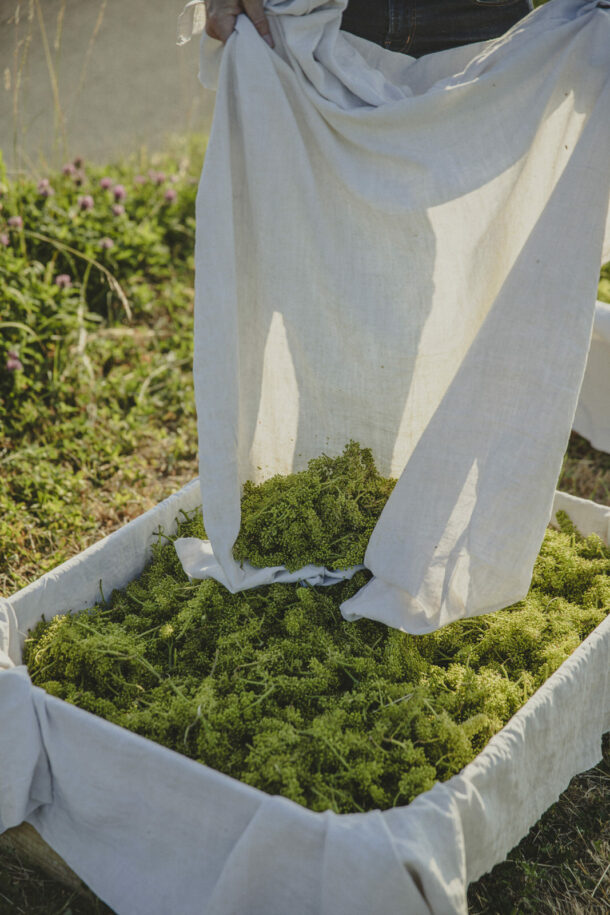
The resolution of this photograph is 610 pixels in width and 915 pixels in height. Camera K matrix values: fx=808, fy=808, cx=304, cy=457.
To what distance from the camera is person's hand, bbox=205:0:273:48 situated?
6.02 ft

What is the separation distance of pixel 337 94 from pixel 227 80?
0.83 feet

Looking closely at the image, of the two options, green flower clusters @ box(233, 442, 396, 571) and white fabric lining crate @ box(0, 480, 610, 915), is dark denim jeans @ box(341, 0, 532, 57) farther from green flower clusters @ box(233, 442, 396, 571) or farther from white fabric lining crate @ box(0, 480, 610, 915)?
white fabric lining crate @ box(0, 480, 610, 915)

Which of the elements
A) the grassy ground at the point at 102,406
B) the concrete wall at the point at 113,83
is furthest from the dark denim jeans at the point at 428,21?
the concrete wall at the point at 113,83

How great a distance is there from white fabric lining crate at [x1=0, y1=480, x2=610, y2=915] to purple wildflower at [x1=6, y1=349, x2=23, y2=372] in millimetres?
1415

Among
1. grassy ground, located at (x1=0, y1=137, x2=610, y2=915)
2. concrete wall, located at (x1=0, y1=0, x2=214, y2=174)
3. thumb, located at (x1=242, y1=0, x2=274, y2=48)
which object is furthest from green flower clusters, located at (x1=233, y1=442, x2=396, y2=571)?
concrete wall, located at (x1=0, y1=0, x2=214, y2=174)

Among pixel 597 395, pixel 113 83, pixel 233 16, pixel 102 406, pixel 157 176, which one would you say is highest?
pixel 233 16

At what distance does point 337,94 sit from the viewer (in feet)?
6.07

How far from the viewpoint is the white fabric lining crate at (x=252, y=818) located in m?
1.31

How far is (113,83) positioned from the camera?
640 cm

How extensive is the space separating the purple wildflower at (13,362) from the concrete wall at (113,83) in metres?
2.42

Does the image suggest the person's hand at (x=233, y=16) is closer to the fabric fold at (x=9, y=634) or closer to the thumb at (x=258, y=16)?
the thumb at (x=258, y=16)

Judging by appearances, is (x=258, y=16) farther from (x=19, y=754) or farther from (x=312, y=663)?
Answer: (x=19, y=754)

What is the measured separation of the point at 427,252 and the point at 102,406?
5.89 feet

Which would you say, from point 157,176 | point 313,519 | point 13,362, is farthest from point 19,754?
point 157,176
